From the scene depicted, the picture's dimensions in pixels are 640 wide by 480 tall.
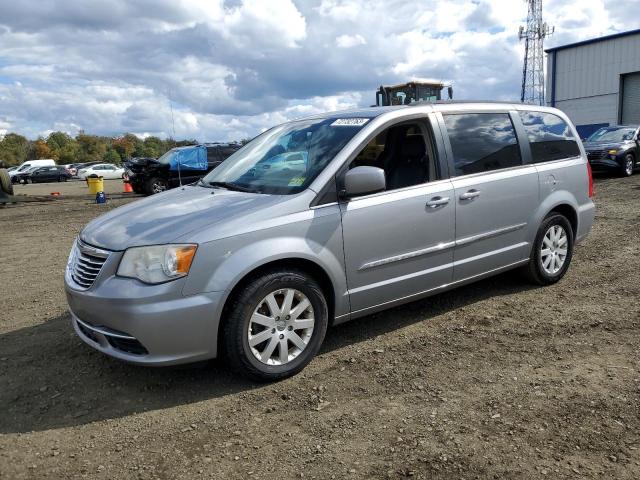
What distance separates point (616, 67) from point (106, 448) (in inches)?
1374

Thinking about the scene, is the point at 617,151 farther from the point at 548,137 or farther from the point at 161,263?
the point at 161,263

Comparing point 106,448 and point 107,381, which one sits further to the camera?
point 107,381

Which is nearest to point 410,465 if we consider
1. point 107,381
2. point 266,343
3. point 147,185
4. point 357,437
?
point 357,437

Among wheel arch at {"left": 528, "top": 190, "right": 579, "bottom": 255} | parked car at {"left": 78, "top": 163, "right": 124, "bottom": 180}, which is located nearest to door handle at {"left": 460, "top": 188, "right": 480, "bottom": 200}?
wheel arch at {"left": 528, "top": 190, "right": 579, "bottom": 255}

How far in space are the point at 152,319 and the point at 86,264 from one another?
739 mm

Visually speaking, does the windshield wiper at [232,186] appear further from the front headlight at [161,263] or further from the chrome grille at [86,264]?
the chrome grille at [86,264]

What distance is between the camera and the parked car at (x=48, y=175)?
39.0 meters

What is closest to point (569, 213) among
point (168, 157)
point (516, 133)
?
point (516, 133)

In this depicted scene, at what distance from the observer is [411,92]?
60.4 feet

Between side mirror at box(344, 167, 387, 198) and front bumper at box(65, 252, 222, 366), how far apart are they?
1158 millimetres

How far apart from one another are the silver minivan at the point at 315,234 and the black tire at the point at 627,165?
12681 millimetres

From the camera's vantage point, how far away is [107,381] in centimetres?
370

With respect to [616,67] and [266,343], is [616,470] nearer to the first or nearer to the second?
[266,343]

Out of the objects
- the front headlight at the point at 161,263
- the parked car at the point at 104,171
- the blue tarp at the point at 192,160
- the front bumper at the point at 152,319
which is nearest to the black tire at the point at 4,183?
the blue tarp at the point at 192,160
